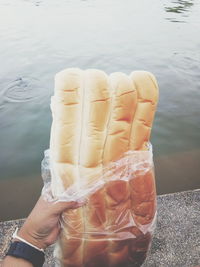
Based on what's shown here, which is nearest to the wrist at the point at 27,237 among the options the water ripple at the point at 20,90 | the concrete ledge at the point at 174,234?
the concrete ledge at the point at 174,234

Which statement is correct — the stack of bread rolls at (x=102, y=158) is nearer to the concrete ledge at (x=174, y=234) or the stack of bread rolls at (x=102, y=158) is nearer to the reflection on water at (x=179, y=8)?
the concrete ledge at (x=174, y=234)

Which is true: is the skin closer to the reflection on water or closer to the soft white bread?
the soft white bread

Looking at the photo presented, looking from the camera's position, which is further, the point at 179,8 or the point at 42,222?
the point at 179,8

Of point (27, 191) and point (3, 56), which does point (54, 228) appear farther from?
point (3, 56)

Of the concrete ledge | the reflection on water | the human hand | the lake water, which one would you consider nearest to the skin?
the human hand

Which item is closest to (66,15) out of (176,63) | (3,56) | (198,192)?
(3,56)

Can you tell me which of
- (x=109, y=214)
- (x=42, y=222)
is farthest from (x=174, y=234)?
(x=42, y=222)

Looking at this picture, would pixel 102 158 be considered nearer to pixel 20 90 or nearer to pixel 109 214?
pixel 109 214
